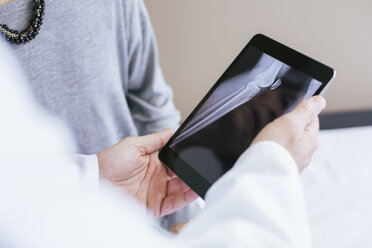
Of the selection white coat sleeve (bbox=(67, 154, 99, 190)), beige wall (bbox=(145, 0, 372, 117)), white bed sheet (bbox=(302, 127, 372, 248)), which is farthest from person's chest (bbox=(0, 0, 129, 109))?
white bed sheet (bbox=(302, 127, 372, 248))

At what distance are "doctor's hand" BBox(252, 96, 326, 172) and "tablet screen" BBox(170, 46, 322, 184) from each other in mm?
63

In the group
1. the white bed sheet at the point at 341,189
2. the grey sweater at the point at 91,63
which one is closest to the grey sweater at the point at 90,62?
the grey sweater at the point at 91,63

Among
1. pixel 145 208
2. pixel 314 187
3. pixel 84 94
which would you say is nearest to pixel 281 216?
pixel 145 208

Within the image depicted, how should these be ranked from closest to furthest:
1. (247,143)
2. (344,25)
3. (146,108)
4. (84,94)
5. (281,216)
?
1. (281,216)
2. (247,143)
3. (84,94)
4. (146,108)
5. (344,25)

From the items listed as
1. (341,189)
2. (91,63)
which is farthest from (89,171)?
(341,189)

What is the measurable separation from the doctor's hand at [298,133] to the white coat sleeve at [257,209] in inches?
1.0

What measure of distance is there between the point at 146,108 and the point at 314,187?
417mm

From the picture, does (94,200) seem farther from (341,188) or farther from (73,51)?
(341,188)

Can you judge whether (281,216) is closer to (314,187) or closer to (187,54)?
(314,187)

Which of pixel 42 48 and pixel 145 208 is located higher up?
pixel 42 48

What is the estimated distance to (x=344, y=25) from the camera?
2.87 ft

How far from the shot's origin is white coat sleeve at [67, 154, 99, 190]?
502 mm

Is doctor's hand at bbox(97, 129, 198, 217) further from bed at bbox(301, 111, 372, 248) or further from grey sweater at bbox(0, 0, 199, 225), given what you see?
bed at bbox(301, 111, 372, 248)

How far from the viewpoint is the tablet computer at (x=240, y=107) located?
0.48m
